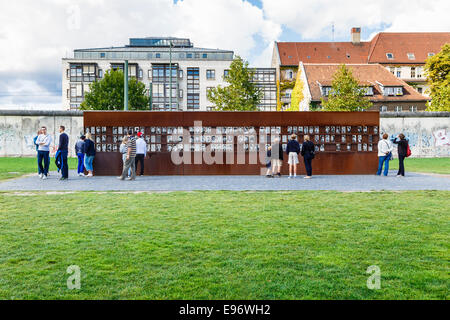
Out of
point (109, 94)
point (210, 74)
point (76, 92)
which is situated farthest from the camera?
point (210, 74)

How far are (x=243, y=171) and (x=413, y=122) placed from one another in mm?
20969

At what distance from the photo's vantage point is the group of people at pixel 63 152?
52.8 ft

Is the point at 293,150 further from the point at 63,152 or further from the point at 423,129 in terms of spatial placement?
the point at 423,129

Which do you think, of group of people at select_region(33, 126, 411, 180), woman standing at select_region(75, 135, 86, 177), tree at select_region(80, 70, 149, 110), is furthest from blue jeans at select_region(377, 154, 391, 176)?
tree at select_region(80, 70, 149, 110)

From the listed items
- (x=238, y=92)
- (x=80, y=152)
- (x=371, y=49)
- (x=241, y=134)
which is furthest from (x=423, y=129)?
(x=371, y=49)

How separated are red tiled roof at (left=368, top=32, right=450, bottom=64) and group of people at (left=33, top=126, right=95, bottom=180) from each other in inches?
2656

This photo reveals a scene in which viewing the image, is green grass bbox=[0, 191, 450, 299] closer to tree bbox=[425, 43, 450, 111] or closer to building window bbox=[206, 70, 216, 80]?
tree bbox=[425, 43, 450, 111]

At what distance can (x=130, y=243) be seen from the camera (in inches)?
228

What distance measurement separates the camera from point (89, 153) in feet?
60.3

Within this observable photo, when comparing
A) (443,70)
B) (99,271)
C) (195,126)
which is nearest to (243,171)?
(195,126)

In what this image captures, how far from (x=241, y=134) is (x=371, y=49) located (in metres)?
66.6

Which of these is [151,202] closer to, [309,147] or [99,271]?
[99,271]

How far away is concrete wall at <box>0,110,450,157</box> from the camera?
3238 cm

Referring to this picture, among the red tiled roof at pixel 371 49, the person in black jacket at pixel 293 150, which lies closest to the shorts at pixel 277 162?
the person in black jacket at pixel 293 150
